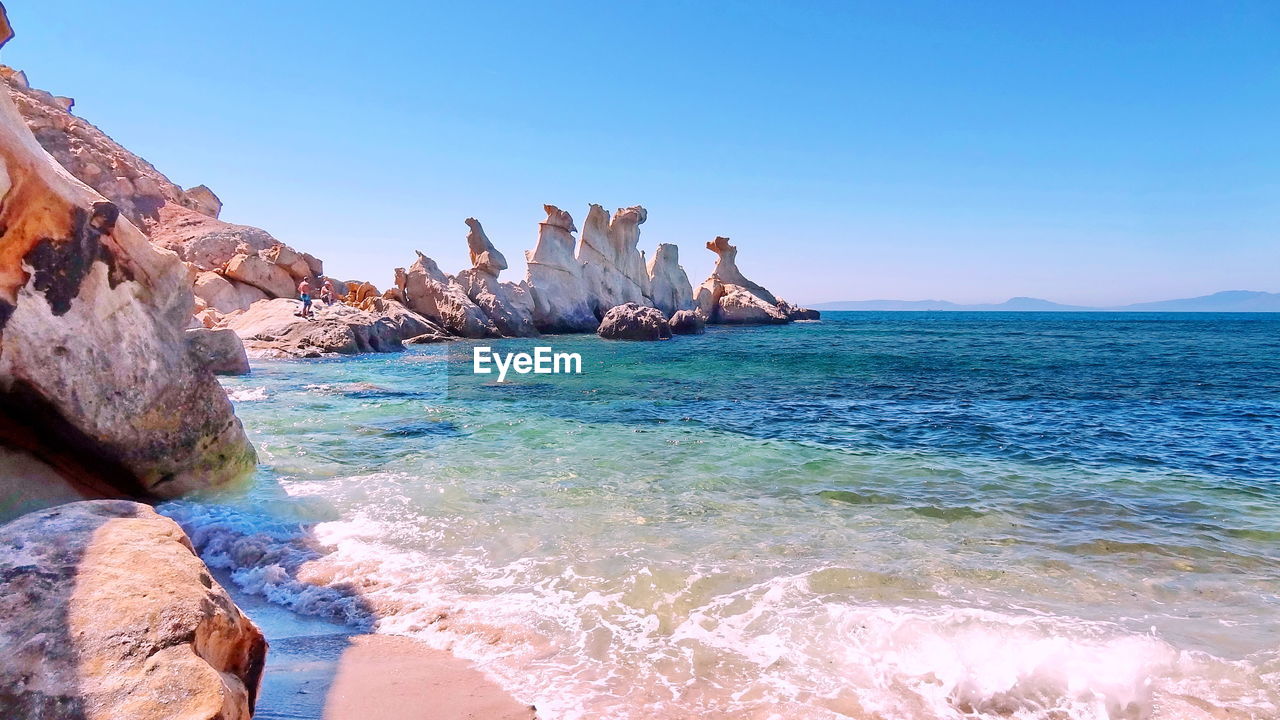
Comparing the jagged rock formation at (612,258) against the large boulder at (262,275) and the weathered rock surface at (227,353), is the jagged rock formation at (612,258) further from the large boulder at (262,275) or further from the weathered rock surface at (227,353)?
the weathered rock surface at (227,353)

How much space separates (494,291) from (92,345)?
34.5 m

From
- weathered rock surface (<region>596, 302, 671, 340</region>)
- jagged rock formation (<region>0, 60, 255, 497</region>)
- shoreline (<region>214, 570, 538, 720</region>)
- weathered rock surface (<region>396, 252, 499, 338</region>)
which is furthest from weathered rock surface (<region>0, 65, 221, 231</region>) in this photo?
shoreline (<region>214, 570, 538, 720</region>)

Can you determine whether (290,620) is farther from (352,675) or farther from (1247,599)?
(1247,599)

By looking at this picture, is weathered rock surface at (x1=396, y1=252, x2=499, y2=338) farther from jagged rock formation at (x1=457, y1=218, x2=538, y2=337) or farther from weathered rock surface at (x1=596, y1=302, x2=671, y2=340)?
weathered rock surface at (x1=596, y1=302, x2=671, y2=340)

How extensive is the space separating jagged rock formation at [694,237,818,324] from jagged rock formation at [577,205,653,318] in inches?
373

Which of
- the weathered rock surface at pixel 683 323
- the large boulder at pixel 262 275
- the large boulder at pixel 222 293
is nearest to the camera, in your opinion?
the large boulder at pixel 222 293

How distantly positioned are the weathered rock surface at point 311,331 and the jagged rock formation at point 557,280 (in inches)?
548

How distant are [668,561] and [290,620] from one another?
299 cm

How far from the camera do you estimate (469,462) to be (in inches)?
378

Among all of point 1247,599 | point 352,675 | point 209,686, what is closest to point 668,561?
point 352,675

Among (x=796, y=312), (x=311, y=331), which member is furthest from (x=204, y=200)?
(x=796, y=312)

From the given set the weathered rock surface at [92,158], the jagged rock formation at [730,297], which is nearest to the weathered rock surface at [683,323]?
the jagged rock formation at [730,297]

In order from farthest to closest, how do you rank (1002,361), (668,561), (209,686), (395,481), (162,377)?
(1002,361) < (395,481) < (162,377) < (668,561) < (209,686)

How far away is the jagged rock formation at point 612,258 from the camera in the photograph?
49812 millimetres
